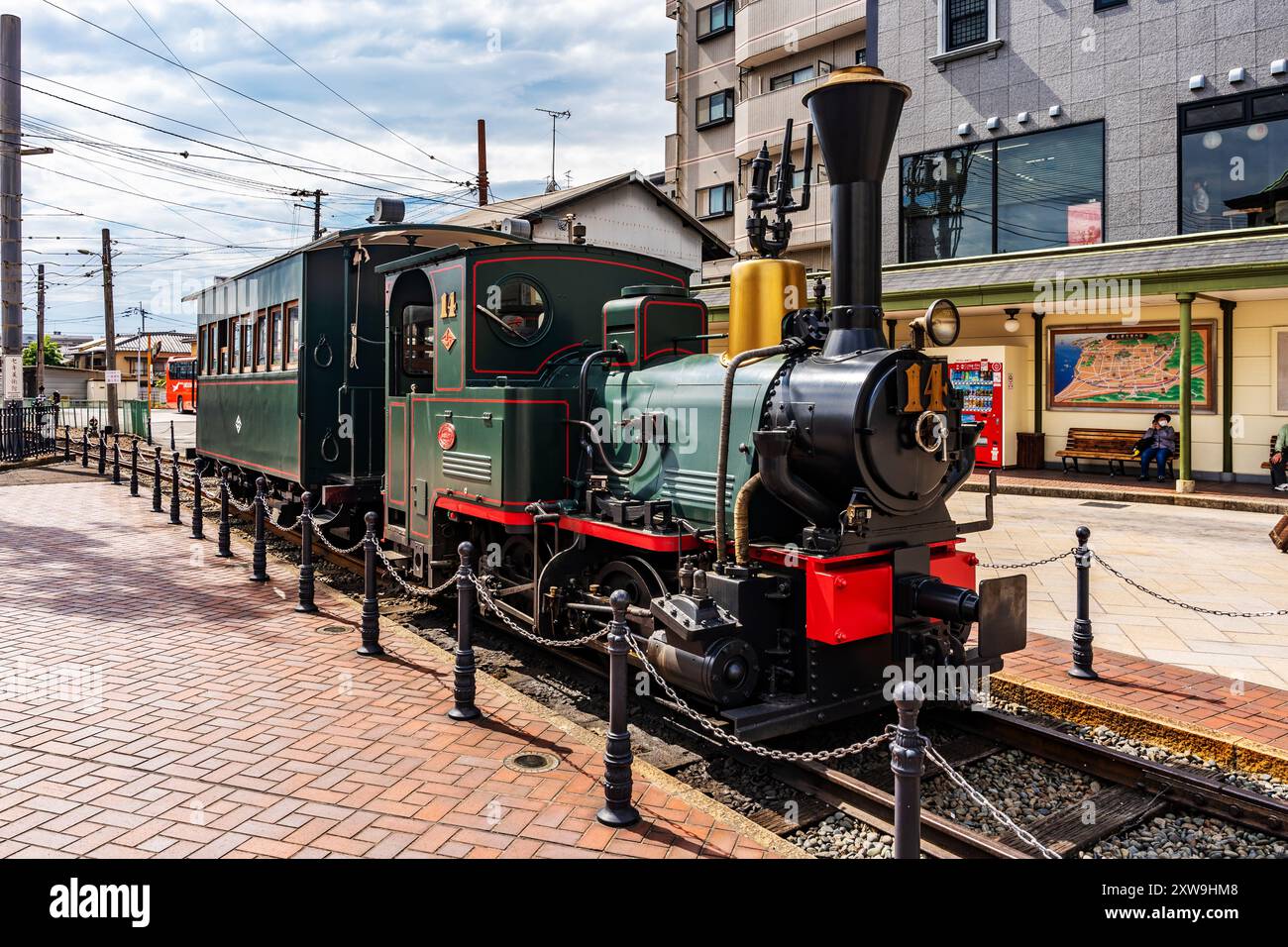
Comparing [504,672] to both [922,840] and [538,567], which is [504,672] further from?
[922,840]

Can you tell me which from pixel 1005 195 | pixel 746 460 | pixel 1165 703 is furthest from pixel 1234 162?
pixel 746 460

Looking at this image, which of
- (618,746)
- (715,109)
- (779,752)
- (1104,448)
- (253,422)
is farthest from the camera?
(715,109)

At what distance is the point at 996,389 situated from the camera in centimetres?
1848

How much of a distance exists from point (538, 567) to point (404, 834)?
2.76 meters

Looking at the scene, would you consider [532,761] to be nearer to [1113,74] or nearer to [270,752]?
[270,752]

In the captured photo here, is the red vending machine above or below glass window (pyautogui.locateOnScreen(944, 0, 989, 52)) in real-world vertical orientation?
below

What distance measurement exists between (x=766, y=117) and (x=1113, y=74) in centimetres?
1266

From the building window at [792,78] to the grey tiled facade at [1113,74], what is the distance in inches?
296

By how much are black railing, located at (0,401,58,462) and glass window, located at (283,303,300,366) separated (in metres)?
12.1

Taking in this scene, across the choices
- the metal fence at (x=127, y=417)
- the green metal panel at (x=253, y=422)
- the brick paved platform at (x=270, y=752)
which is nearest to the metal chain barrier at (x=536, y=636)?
the brick paved platform at (x=270, y=752)

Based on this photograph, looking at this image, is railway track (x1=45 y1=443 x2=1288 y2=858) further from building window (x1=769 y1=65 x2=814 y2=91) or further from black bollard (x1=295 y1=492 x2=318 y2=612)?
building window (x1=769 y1=65 x2=814 y2=91)

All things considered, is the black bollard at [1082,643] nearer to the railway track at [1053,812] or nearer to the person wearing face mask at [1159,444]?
the railway track at [1053,812]

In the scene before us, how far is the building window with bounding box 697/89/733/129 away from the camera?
32.2m

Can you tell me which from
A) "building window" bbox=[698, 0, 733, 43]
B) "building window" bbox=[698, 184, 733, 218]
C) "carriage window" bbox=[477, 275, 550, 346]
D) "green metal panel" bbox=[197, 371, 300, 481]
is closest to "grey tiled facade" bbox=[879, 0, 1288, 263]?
"building window" bbox=[698, 184, 733, 218]
